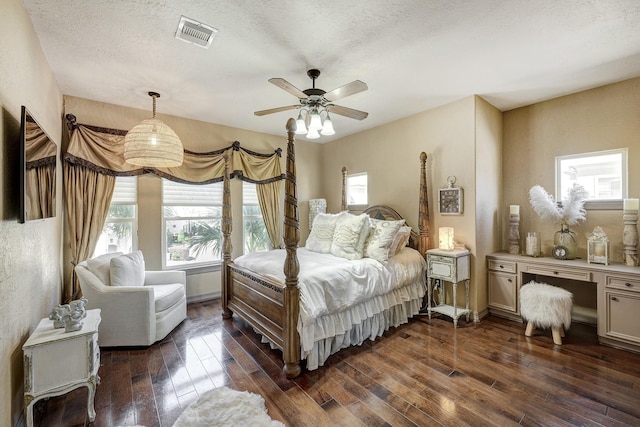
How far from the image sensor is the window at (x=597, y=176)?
121 inches

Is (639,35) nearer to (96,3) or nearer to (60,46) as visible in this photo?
(96,3)

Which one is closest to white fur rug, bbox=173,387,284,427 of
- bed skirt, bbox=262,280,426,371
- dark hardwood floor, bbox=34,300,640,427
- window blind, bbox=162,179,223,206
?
dark hardwood floor, bbox=34,300,640,427

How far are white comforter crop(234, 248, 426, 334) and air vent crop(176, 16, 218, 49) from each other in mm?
2135

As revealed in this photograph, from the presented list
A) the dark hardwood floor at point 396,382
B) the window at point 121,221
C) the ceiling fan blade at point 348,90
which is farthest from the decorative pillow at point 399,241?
the window at point 121,221

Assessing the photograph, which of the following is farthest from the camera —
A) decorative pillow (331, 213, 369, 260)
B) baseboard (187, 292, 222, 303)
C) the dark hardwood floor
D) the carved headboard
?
baseboard (187, 292, 222, 303)

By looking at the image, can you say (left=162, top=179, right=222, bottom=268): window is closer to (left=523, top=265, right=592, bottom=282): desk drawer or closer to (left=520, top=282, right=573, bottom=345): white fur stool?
(left=520, top=282, right=573, bottom=345): white fur stool

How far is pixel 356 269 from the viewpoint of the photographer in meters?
2.88

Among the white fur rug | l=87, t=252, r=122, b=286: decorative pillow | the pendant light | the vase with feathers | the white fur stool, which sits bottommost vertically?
the white fur rug

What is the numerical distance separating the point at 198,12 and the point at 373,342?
3.32m

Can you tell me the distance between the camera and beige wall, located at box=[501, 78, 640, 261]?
9.78ft

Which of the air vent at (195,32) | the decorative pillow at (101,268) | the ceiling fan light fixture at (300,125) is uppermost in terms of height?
the air vent at (195,32)

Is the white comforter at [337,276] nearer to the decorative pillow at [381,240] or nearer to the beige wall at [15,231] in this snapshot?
the decorative pillow at [381,240]

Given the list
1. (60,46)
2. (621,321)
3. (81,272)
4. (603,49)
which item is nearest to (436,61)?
(603,49)

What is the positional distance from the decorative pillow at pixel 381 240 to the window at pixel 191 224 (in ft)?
8.40
